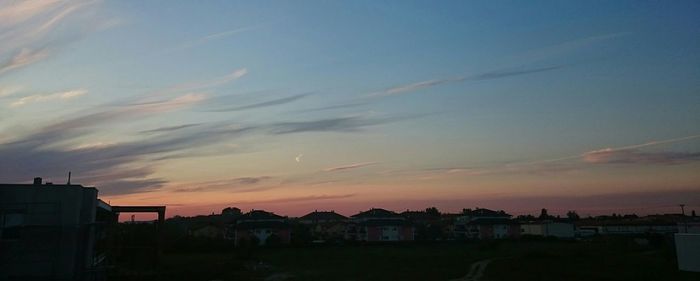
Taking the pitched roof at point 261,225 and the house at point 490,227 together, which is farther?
the house at point 490,227

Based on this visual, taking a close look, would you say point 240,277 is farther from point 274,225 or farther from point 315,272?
point 274,225

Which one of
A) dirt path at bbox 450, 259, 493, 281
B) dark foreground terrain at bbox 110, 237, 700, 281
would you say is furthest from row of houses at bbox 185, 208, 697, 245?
dirt path at bbox 450, 259, 493, 281

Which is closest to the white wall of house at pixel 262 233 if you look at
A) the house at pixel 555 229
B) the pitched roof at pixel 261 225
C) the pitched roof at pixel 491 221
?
the pitched roof at pixel 261 225

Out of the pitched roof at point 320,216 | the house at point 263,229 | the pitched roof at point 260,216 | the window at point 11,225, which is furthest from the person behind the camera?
the pitched roof at point 320,216

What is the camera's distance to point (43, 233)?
19.7 m

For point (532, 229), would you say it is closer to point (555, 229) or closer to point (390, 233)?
point (555, 229)

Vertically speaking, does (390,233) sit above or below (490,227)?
below

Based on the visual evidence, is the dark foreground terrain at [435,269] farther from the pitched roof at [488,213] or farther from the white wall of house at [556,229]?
the pitched roof at [488,213]

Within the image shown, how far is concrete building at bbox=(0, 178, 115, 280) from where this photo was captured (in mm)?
19406

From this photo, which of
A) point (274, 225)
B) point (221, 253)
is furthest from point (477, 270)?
point (274, 225)

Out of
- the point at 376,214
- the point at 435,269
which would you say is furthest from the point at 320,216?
the point at 435,269

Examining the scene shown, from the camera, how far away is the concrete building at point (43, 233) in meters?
19.4

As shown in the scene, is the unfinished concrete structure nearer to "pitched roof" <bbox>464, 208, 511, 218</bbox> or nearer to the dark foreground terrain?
the dark foreground terrain

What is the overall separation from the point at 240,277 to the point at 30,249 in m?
12.5
